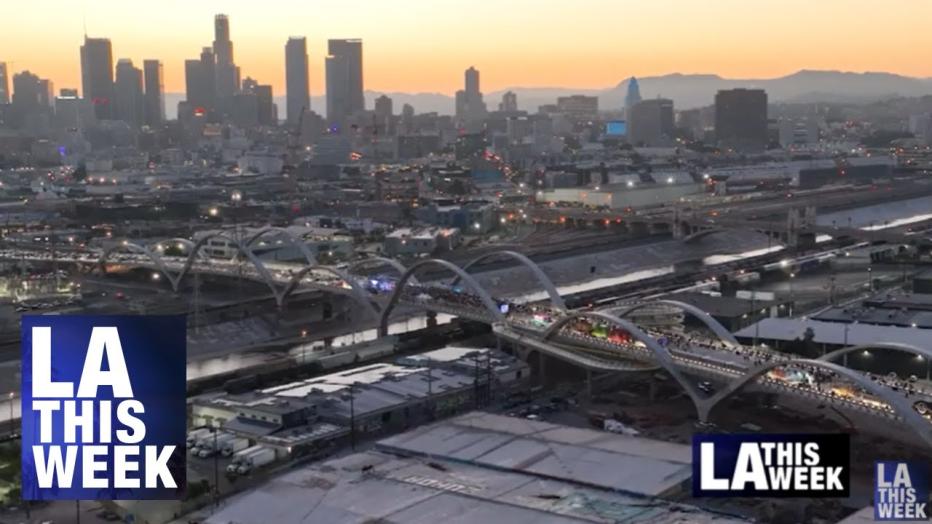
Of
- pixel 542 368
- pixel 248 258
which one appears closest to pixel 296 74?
pixel 248 258

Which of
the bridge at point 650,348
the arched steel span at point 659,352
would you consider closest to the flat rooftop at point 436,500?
the bridge at point 650,348

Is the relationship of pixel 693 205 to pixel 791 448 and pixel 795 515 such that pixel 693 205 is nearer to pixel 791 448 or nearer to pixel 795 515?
pixel 795 515

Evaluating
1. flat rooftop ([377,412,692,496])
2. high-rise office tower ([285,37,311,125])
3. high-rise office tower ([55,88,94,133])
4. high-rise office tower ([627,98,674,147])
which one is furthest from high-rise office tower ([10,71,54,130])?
flat rooftop ([377,412,692,496])

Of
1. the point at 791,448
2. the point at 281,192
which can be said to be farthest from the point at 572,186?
the point at 791,448

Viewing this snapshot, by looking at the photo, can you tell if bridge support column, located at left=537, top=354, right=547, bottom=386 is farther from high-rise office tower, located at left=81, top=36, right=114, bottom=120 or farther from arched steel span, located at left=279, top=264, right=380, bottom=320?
high-rise office tower, located at left=81, top=36, right=114, bottom=120

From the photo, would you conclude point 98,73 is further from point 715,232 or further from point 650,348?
point 650,348
